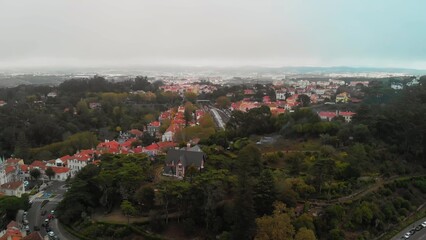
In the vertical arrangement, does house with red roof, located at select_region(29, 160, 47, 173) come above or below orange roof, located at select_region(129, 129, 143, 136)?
below

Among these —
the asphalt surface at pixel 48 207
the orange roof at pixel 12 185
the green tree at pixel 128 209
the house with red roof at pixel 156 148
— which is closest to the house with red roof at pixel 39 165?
the asphalt surface at pixel 48 207

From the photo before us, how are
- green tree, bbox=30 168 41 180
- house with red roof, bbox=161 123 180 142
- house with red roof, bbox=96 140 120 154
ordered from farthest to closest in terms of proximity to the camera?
house with red roof, bbox=161 123 180 142, house with red roof, bbox=96 140 120 154, green tree, bbox=30 168 41 180

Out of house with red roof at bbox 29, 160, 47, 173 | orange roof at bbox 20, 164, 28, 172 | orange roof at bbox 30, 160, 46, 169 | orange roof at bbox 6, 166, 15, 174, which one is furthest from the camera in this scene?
orange roof at bbox 30, 160, 46, 169

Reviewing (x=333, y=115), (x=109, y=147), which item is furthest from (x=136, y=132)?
(x=333, y=115)

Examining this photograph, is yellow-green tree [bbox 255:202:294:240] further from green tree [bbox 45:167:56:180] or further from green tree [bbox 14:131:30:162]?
green tree [bbox 14:131:30:162]

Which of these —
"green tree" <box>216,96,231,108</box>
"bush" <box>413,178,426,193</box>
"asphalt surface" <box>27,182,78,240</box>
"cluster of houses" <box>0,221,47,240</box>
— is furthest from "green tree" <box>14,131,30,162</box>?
"bush" <box>413,178,426,193</box>

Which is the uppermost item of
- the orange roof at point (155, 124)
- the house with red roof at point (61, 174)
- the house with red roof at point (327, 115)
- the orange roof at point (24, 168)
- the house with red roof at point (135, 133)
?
the house with red roof at point (327, 115)

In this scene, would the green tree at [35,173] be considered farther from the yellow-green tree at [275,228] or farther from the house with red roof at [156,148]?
the yellow-green tree at [275,228]

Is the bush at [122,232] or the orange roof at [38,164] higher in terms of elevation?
the bush at [122,232]
